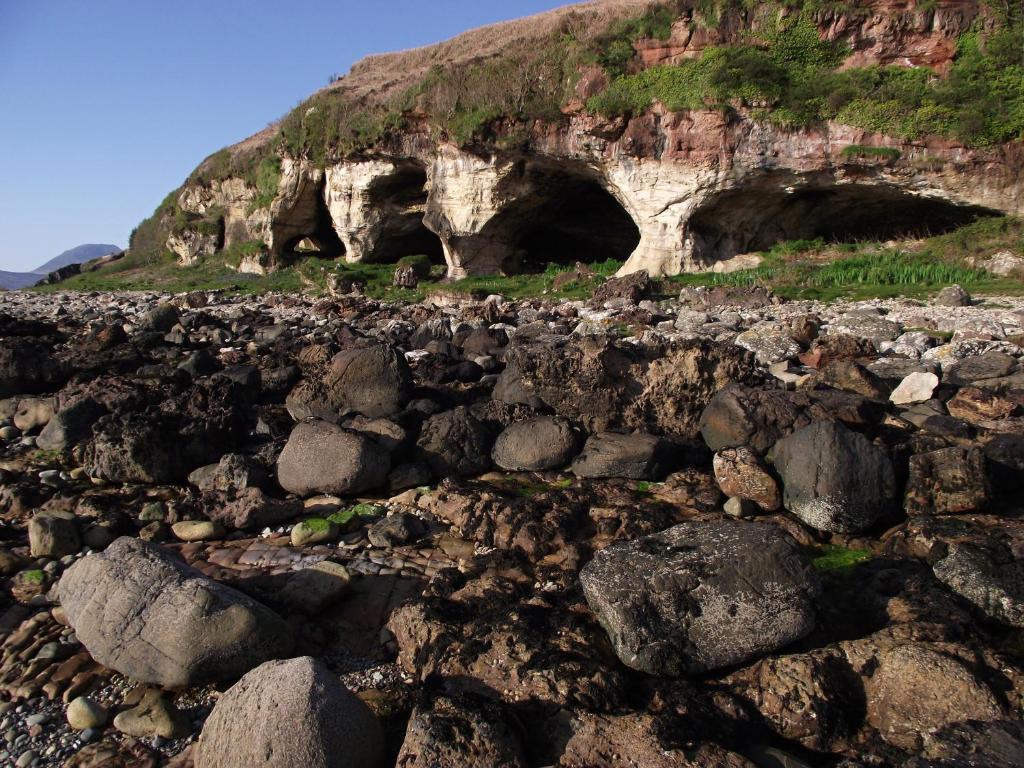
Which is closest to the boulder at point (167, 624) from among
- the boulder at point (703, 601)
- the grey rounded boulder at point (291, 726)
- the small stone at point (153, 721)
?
the small stone at point (153, 721)

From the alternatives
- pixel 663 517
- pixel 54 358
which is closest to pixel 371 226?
pixel 54 358

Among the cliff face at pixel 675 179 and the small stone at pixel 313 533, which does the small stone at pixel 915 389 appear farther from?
the cliff face at pixel 675 179

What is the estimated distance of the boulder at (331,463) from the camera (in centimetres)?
670

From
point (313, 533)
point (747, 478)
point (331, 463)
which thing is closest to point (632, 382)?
point (747, 478)

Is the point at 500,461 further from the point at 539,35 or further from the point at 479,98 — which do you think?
the point at 539,35

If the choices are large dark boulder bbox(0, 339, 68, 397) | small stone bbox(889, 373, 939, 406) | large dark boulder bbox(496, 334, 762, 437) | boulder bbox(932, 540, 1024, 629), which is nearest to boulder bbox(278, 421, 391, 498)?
large dark boulder bbox(496, 334, 762, 437)

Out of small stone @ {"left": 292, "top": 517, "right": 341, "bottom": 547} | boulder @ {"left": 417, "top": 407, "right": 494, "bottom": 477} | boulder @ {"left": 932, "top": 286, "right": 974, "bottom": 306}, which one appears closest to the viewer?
small stone @ {"left": 292, "top": 517, "right": 341, "bottom": 547}

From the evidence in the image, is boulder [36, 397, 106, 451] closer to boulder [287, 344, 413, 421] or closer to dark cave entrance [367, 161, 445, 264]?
boulder [287, 344, 413, 421]

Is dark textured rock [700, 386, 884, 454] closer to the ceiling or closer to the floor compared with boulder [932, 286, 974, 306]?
closer to the ceiling

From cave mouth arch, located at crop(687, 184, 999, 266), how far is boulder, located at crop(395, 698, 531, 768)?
1881 centimetres

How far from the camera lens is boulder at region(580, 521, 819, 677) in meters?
4.18

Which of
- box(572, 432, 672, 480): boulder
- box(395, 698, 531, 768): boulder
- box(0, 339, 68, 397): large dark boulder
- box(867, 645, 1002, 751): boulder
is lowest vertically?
box(867, 645, 1002, 751): boulder

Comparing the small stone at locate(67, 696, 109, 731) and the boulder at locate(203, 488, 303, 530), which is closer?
the small stone at locate(67, 696, 109, 731)

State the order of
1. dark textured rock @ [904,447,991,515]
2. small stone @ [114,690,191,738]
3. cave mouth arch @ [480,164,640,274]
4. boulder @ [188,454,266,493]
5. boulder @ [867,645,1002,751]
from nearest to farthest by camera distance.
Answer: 1. boulder @ [867,645,1002,751]
2. small stone @ [114,690,191,738]
3. dark textured rock @ [904,447,991,515]
4. boulder @ [188,454,266,493]
5. cave mouth arch @ [480,164,640,274]
